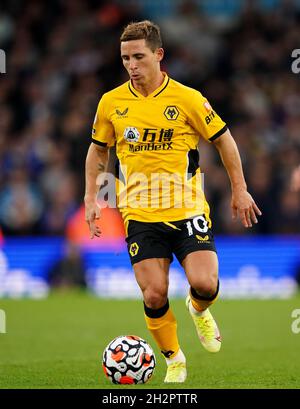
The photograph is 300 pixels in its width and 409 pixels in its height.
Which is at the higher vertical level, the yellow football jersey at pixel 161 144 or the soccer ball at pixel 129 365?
the yellow football jersey at pixel 161 144

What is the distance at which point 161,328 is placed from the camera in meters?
8.12

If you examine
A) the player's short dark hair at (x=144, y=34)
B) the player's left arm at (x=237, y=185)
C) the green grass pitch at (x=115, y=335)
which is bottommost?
the green grass pitch at (x=115, y=335)

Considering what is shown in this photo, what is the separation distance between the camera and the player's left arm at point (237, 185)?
8.02 meters

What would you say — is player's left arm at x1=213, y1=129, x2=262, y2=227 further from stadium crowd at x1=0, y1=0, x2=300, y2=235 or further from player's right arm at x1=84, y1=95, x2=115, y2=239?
stadium crowd at x1=0, y1=0, x2=300, y2=235

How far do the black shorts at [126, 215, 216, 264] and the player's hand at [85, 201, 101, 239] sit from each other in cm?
28

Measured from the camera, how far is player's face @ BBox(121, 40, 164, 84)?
798cm

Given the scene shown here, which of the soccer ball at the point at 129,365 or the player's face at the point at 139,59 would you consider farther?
the player's face at the point at 139,59

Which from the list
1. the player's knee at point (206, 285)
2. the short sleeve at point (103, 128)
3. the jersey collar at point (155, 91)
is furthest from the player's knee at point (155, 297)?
Result: the jersey collar at point (155, 91)

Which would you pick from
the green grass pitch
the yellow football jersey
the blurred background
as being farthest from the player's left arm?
the blurred background

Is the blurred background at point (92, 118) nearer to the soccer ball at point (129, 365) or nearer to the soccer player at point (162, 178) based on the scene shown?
the soccer player at point (162, 178)
